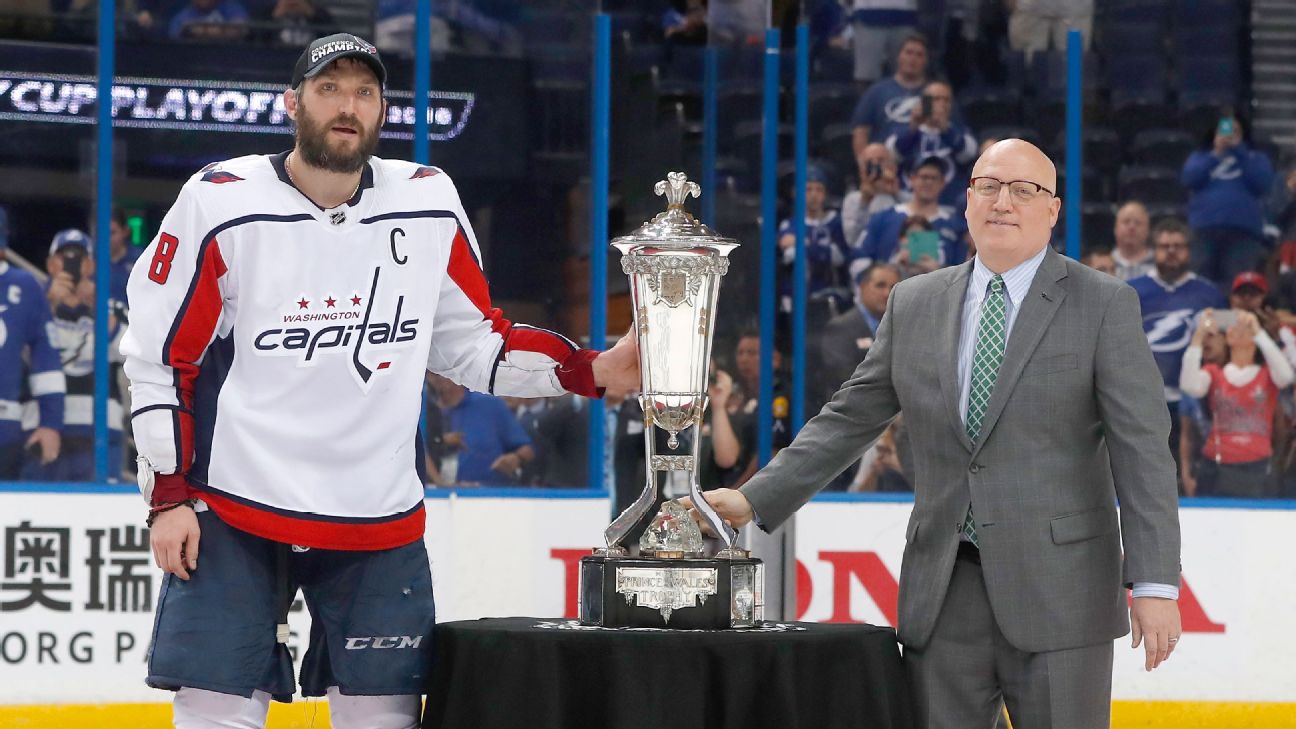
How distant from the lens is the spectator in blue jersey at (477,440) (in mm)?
5707

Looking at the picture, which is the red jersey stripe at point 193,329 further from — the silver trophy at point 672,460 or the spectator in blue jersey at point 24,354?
the spectator in blue jersey at point 24,354

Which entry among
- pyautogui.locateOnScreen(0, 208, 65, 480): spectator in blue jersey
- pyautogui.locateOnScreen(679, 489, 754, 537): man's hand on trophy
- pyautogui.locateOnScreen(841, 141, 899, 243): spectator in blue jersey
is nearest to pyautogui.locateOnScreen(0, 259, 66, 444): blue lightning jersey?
pyautogui.locateOnScreen(0, 208, 65, 480): spectator in blue jersey

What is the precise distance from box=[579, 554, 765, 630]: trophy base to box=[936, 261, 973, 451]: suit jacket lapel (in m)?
0.42

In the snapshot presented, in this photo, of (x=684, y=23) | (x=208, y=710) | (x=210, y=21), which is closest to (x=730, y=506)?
(x=208, y=710)

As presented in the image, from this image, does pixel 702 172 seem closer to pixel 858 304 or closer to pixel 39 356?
pixel 858 304

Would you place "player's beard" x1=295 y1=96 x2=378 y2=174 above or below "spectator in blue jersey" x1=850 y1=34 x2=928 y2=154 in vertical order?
below

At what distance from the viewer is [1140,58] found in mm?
6242

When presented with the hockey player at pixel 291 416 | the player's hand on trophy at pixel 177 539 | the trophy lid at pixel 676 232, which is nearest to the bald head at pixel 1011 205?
the trophy lid at pixel 676 232

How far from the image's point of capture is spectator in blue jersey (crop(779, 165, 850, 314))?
236 inches

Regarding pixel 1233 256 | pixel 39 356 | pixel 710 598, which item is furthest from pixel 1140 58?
pixel 710 598

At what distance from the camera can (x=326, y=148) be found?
105 inches

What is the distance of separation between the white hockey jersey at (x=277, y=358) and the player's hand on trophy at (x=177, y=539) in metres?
0.04

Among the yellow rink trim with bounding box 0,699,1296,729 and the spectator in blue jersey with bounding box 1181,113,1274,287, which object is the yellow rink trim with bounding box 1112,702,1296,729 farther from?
the spectator in blue jersey with bounding box 1181,113,1274,287

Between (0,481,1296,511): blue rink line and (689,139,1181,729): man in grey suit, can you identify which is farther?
(0,481,1296,511): blue rink line
